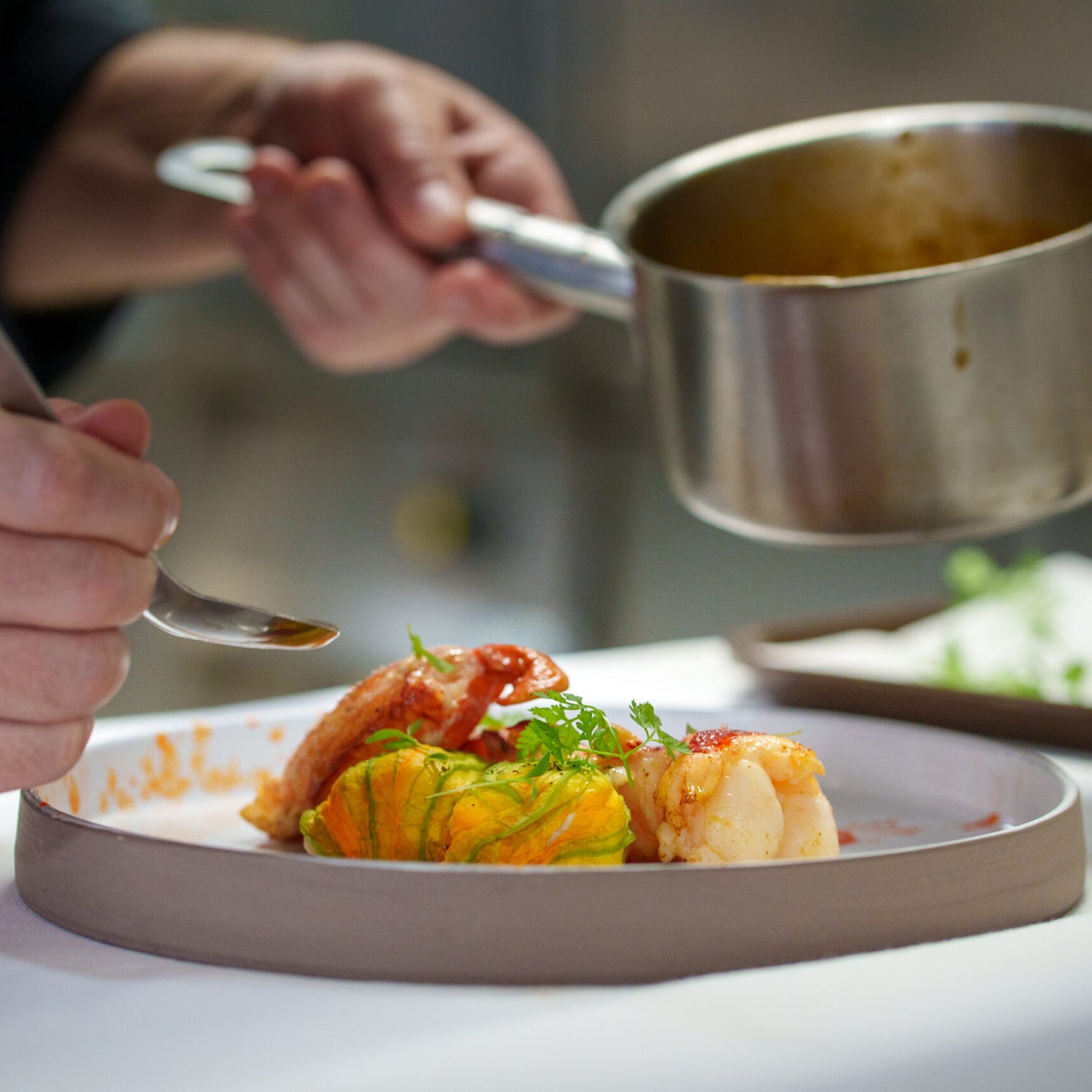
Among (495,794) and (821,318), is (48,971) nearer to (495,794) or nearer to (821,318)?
(495,794)

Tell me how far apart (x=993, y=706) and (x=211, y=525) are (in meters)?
1.76

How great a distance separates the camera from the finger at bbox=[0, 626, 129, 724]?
0.49 m

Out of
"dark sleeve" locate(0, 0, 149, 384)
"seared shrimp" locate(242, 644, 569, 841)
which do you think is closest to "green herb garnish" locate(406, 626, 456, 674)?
"seared shrimp" locate(242, 644, 569, 841)

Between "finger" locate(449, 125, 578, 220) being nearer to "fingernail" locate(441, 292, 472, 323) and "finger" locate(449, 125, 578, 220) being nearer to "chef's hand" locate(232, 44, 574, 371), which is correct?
"chef's hand" locate(232, 44, 574, 371)

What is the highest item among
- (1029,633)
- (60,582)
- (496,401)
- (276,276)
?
(60,582)

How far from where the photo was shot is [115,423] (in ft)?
1.66

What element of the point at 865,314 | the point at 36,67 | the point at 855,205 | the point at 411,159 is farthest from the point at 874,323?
the point at 36,67

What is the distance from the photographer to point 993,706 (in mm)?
847

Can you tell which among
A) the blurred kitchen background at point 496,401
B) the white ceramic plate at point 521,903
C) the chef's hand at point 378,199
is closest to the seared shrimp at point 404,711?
the white ceramic plate at point 521,903

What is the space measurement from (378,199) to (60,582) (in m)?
0.76

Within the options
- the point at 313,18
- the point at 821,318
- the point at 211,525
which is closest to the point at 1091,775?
the point at 821,318

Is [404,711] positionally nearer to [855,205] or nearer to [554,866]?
[554,866]

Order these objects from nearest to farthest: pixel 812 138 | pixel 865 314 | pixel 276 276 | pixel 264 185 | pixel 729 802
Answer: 1. pixel 729 802
2. pixel 865 314
3. pixel 812 138
4. pixel 264 185
5. pixel 276 276

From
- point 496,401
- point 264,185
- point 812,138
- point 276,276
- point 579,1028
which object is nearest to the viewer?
point 579,1028
